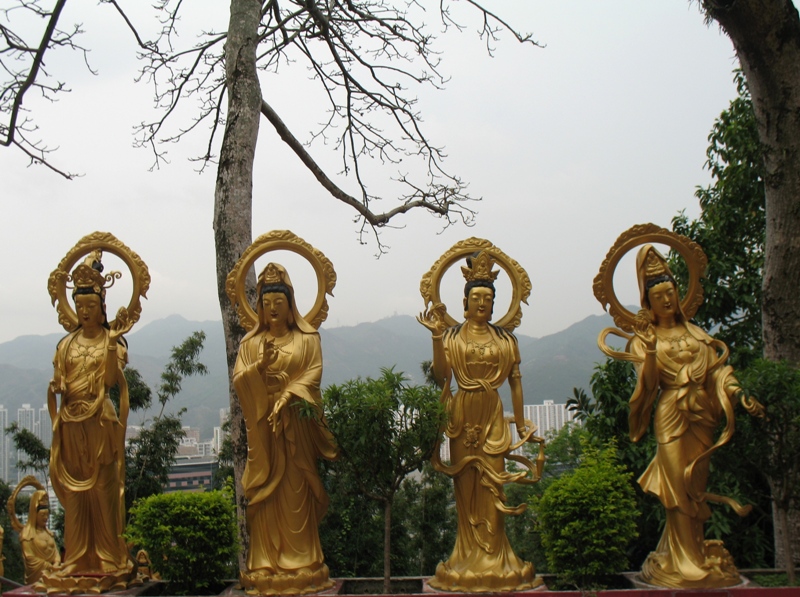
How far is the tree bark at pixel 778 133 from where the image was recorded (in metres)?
7.48

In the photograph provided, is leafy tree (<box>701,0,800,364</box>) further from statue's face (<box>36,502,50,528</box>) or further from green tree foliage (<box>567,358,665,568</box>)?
statue's face (<box>36,502,50,528</box>)

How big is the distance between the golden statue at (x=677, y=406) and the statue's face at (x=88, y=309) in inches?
159

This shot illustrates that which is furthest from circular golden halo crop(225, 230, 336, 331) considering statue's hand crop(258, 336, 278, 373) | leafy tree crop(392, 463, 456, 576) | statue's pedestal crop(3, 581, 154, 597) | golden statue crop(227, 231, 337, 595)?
leafy tree crop(392, 463, 456, 576)

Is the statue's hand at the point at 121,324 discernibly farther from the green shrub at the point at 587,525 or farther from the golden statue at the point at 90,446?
the green shrub at the point at 587,525

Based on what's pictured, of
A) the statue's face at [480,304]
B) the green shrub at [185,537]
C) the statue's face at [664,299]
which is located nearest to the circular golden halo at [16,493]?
the green shrub at [185,537]

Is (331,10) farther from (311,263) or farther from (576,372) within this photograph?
(576,372)

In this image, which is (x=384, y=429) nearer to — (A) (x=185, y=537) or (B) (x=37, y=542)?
(A) (x=185, y=537)

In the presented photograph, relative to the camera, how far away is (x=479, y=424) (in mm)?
6230

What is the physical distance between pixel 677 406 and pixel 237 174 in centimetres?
489

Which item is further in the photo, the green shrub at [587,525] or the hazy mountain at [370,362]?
the hazy mountain at [370,362]

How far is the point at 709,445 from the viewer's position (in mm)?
Answer: 6117

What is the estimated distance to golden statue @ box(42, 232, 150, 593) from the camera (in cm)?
631

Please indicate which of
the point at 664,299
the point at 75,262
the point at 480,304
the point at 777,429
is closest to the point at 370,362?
the point at 75,262

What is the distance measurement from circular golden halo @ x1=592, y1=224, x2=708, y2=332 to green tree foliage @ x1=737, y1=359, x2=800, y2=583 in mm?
757
